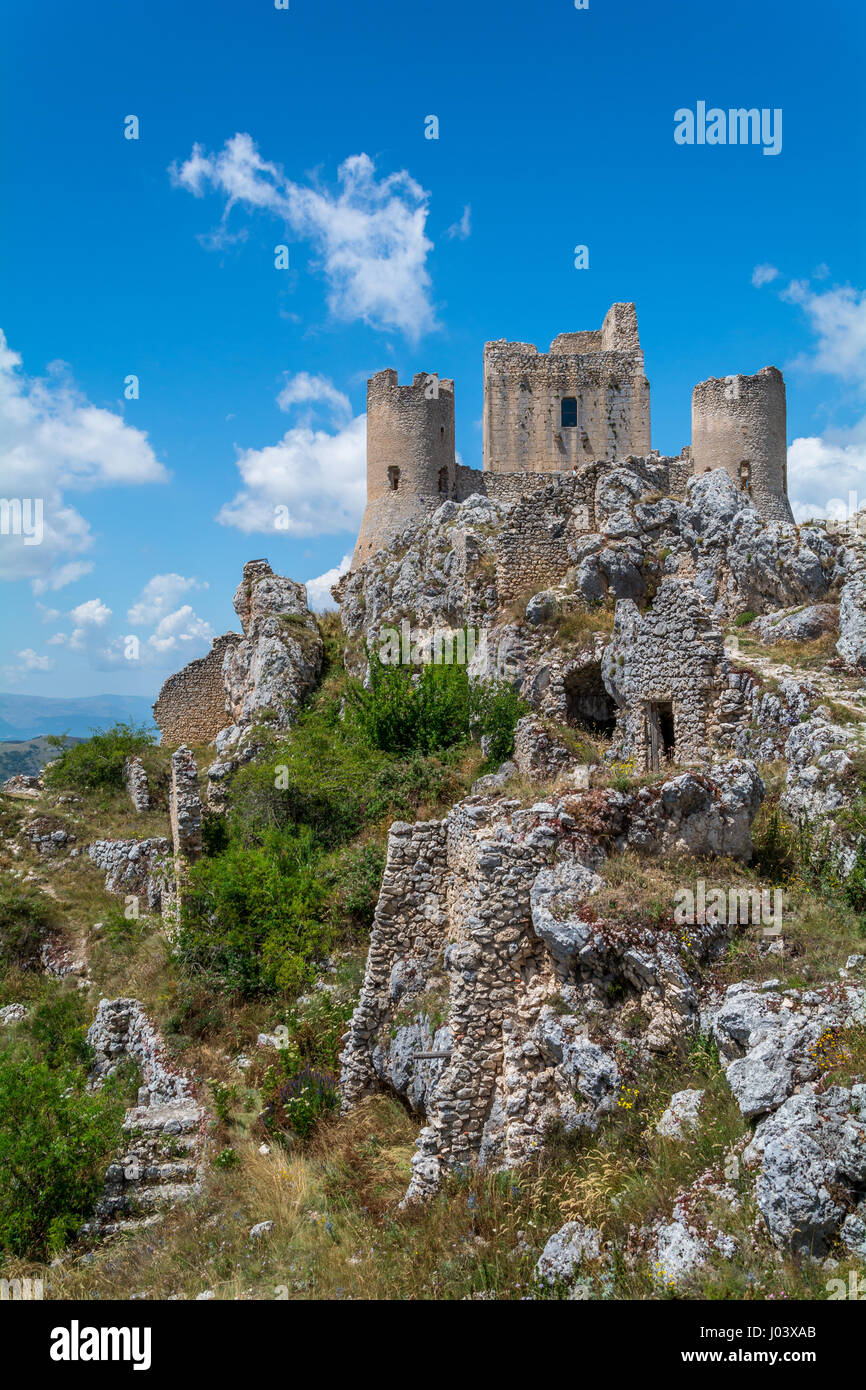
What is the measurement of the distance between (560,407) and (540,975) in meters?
26.5

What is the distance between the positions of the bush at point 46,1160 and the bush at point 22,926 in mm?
7210

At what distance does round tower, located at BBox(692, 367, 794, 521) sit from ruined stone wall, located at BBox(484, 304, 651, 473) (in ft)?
7.31

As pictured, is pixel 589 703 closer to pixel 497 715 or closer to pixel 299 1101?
pixel 497 715

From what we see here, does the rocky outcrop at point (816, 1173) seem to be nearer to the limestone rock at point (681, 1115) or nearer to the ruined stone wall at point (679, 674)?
the limestone rock at point (681, 1115)

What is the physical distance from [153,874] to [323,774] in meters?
4.02

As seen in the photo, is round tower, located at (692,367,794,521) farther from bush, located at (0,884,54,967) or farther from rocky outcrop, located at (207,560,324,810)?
bush, located at (0,884,54,967)

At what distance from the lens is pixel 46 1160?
8.17m

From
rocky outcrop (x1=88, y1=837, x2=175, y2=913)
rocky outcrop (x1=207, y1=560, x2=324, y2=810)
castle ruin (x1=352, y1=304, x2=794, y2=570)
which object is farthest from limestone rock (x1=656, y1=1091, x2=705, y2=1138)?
castle ruin (x1=352, y1=304, x2=794, y2=570)

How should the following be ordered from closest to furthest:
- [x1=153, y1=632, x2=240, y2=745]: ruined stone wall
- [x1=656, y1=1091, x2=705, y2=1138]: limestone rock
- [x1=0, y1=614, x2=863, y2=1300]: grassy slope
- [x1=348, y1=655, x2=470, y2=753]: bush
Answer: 1. [x1=0, y1=614, x2=863, y2=1300]: grassy slope
2. [x1=656, y1=1091, x2=705, y2=1138]: limestone rock
3. [x1=348, y1=655, x2=470, y2=753]: bush
4. [x1=153, y1=632, x2=240, y2=745]: ruined stone wall

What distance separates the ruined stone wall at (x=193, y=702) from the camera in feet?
90.5

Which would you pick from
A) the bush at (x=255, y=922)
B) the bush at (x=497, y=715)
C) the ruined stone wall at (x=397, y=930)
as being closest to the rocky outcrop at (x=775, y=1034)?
the ruined stone wall at (x=397, y=930)

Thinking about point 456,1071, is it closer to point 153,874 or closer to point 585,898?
point 585,898

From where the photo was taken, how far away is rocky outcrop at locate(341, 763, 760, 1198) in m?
6.59
